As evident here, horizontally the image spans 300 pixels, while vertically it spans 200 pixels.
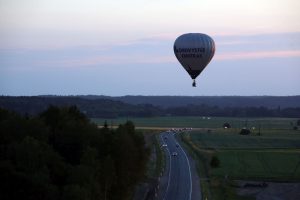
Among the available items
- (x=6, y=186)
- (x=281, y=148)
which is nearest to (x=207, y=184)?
(x=6, y=186)

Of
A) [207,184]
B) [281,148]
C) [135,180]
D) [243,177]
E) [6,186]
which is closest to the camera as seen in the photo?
[6,186]

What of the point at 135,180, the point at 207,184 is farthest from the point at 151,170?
the point at 135,180

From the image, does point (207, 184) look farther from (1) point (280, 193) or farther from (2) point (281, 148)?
(2) point (281, 148)

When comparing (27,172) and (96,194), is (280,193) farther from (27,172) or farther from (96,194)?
(27,172)

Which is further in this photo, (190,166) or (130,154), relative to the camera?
(190,166)

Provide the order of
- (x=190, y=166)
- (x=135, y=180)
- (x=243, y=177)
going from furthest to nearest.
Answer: (x=190, y=166) < (x=243, y=177) < (x=135, y=180)

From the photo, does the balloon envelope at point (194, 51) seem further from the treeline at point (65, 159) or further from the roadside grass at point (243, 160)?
the roadside grass at point (243, 160)

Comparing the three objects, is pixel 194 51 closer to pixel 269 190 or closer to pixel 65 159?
pixel 269 190

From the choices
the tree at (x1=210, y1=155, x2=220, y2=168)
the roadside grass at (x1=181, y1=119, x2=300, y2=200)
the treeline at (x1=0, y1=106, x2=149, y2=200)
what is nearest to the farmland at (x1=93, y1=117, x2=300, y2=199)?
the roadside grass at (x1=181, y1=119, x2=300, y2=200)

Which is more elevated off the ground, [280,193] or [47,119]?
[47,119]
